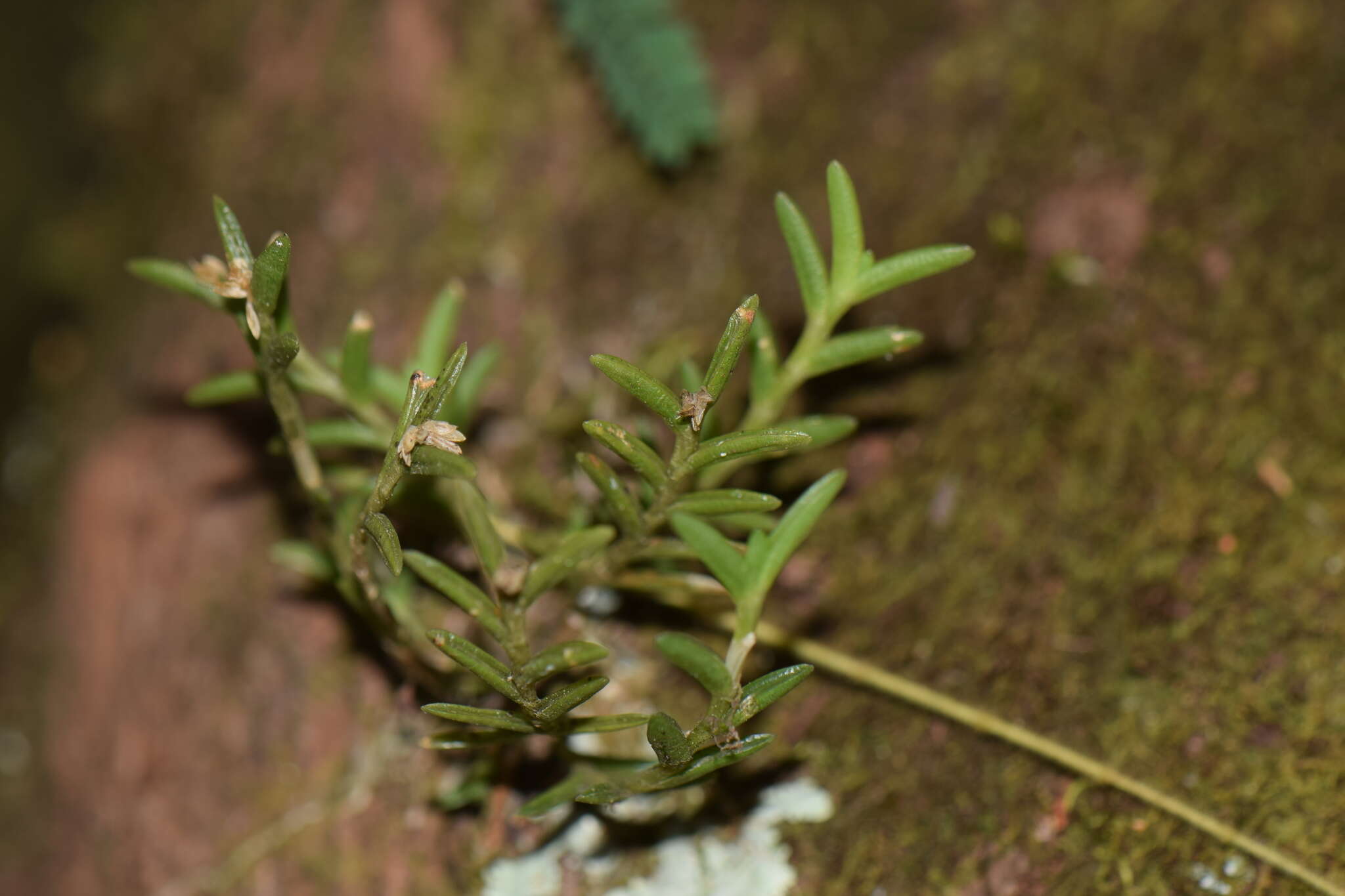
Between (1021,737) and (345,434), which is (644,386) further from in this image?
(1021,737)

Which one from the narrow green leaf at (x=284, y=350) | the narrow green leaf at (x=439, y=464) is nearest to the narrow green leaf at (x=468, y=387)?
the narrow green leaf at (x=284, y=350)

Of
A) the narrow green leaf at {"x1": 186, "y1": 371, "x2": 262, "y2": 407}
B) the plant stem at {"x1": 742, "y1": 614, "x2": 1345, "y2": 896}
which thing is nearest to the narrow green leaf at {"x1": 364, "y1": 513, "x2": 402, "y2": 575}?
the narrow green leaf at {"x1": 186, "y1": 371, "x2": 262, "y2": 407}

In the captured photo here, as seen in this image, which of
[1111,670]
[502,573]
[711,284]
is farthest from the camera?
[711,284]

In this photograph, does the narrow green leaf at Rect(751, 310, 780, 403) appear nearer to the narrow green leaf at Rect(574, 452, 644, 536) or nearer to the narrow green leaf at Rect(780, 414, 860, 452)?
the narrow green leaf at Rect(780, 414, 860, 452)


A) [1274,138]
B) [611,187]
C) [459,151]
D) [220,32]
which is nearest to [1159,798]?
[1274,138]

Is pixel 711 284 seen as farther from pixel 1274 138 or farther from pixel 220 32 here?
pixel 220 32

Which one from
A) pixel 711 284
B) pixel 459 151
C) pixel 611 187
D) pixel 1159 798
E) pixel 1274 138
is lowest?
pixel 1159 798
